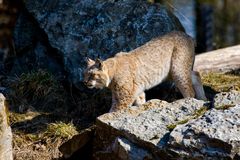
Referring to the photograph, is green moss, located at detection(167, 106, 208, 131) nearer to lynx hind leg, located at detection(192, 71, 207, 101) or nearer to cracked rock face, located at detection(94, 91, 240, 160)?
cracked rock face, located at detection(94, 91, 240, 160)

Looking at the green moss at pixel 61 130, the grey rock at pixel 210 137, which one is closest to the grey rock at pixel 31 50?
the green moss at pixel 61 130

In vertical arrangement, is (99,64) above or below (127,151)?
above

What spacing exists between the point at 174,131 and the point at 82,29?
312 centimetres

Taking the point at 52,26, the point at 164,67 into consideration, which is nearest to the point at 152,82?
the point at 164,67

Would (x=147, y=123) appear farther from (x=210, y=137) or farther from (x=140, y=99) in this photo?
(x=140, y=99)

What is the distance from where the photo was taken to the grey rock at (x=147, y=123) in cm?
555

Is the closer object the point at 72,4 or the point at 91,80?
the point at 91,80

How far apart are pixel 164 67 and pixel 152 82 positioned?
22cm

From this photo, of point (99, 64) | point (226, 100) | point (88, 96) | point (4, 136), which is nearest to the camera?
point (4, 136)

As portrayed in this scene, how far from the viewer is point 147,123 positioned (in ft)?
18.9

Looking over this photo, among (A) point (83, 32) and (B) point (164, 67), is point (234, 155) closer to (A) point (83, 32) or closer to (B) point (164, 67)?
(B) point (164, 67)

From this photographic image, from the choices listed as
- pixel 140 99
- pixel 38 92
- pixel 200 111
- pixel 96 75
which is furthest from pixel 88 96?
pixel 200 111

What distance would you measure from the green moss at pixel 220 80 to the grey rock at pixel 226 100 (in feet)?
5.66

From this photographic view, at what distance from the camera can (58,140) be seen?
679 centimetres
